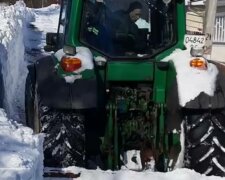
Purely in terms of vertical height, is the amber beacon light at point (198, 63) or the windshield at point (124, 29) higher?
the windshield at point (124, 29)

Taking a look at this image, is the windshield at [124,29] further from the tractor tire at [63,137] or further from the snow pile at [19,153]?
the snow pile at [19,153]

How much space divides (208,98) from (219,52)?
17015 millimetres

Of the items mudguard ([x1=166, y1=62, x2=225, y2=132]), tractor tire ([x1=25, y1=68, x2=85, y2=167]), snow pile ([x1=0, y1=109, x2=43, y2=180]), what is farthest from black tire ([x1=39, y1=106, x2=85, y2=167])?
mudguard ([x1=166, y1=62, x2=225, y2=132])

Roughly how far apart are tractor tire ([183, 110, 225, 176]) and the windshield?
3.34 ft

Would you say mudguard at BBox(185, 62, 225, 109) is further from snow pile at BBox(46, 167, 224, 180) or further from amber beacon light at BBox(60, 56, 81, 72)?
amber beacon light at BBox(60, 56, 81, 72)

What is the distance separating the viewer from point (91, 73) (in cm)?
559

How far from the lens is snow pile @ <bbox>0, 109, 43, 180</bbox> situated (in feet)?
11.4

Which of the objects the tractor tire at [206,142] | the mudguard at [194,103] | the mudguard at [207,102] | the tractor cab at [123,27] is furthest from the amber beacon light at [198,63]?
the tractor cab at [123,27]

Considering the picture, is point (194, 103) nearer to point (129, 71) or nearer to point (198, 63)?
point (198, 63)

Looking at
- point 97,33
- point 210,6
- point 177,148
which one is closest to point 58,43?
point 97,33

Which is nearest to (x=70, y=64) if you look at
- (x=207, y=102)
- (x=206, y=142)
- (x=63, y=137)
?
(x=63, y=137)

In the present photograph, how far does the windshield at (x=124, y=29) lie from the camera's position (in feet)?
20.5

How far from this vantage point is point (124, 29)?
20.7 ft

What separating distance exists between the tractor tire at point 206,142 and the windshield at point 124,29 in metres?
1.02
